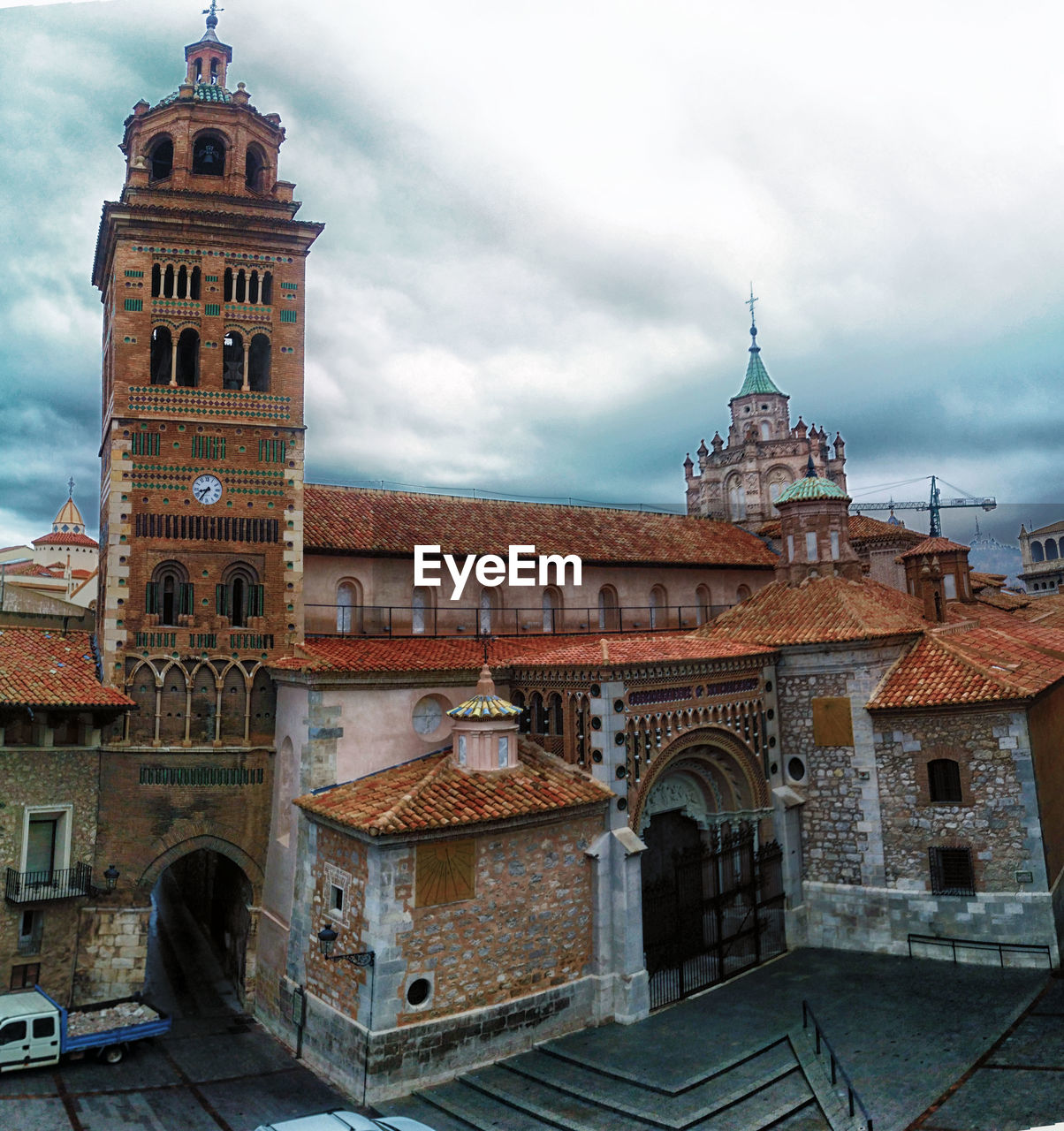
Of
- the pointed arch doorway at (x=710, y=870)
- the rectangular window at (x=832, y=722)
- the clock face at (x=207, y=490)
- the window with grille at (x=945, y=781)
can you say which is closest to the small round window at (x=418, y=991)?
the pointed arch doorway at (x=710, y=870)

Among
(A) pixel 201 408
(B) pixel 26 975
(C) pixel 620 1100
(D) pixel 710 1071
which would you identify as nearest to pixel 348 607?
(A) pixel 201 408

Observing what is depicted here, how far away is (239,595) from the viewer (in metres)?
21.8

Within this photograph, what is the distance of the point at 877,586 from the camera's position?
27.0 m

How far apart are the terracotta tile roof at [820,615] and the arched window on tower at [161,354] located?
17.4 meters

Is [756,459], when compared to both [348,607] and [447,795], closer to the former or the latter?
[348,607]

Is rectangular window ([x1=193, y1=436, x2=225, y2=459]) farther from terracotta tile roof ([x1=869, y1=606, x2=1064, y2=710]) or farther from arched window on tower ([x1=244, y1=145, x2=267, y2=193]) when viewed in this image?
terracotta tile roof ([x1=869, y1=606, x2=1064, y2=710])

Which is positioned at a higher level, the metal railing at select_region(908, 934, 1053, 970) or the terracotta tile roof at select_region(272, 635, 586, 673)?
the terracotta tile roof at select_region(272, 635, 586, 673)

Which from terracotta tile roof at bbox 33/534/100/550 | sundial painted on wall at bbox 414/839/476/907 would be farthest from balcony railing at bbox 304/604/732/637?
terracotta tile roof at bbox 33/534/100/550

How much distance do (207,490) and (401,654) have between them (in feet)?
22.1

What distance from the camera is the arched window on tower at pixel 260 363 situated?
76.3 feet

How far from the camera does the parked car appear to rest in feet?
38.5

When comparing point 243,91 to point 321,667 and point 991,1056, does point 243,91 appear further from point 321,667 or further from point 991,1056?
point 991,1056

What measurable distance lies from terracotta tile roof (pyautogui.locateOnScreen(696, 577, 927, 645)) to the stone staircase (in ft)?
34.0

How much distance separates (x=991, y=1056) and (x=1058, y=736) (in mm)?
10657
